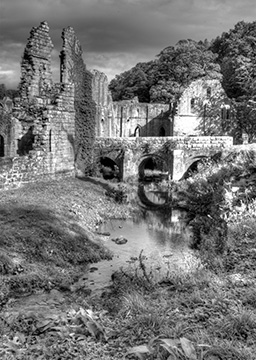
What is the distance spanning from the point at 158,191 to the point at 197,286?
21.2 meters

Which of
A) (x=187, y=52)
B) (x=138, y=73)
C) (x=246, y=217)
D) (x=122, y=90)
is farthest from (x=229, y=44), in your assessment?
(x=246, y=217)

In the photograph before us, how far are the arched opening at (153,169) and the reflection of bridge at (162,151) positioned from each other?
188mm

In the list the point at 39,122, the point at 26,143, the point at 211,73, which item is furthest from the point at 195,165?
the point at 211,73

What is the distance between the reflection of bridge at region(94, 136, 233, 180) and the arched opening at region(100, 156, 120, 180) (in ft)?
1.91

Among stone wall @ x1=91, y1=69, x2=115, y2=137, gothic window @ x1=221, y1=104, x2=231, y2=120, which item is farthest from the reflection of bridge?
gothic window @ x1=221, y1=104, x2=231, y2=120

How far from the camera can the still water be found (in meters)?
10.8

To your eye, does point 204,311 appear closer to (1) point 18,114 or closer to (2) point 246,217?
(2) point 246,217

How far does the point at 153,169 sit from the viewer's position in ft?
134

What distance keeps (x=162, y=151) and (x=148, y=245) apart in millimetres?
18437

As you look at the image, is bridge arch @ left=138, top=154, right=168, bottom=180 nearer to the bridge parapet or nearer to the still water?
the bridge parapet

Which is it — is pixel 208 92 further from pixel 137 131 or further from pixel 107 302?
pixel 107 302

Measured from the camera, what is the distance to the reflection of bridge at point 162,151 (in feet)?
103

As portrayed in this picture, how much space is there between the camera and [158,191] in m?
28.3

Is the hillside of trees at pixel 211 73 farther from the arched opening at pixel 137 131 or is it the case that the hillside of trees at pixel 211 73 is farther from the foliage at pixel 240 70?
the arched opening at pixel 137 131
